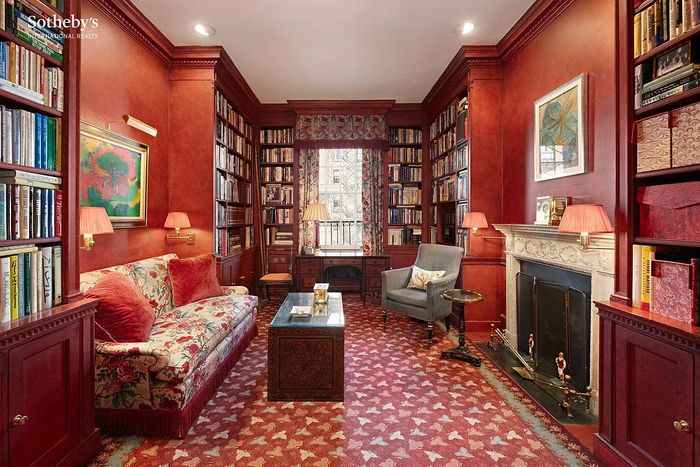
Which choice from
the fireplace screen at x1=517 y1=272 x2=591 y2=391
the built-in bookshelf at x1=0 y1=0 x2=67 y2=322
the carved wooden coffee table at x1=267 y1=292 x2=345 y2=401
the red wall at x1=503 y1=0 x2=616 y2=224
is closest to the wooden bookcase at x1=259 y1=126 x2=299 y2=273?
the carved wooden coffee table at x1=267 y1=292 x2=345 y2=401

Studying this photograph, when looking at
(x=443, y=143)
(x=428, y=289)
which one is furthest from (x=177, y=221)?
(x=443, y=143)

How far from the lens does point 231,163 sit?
445 centimetres

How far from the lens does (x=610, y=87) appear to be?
2.18 meters

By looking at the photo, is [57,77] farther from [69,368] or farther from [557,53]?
[557,53]

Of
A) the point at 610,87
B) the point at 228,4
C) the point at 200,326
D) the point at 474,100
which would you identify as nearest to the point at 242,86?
the point at 228,4

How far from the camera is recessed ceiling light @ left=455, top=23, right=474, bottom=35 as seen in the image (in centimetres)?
314

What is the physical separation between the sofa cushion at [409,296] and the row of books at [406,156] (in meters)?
2.49

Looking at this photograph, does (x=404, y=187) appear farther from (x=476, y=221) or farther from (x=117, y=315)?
(x=117, y=315)

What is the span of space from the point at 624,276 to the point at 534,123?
1.81 meters

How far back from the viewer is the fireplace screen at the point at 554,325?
94.0 inches

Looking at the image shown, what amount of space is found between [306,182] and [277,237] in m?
1.03

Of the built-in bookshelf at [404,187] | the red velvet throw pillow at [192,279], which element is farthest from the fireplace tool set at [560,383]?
the red velvet throw pillow at [192,279]

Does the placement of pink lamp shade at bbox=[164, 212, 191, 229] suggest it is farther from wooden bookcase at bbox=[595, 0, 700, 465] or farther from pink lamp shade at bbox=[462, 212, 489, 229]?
wooden bookcase at bbox=[595, 0, 700, 465]

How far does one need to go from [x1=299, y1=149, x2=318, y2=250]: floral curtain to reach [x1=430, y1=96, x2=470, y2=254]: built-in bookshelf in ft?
6.25
